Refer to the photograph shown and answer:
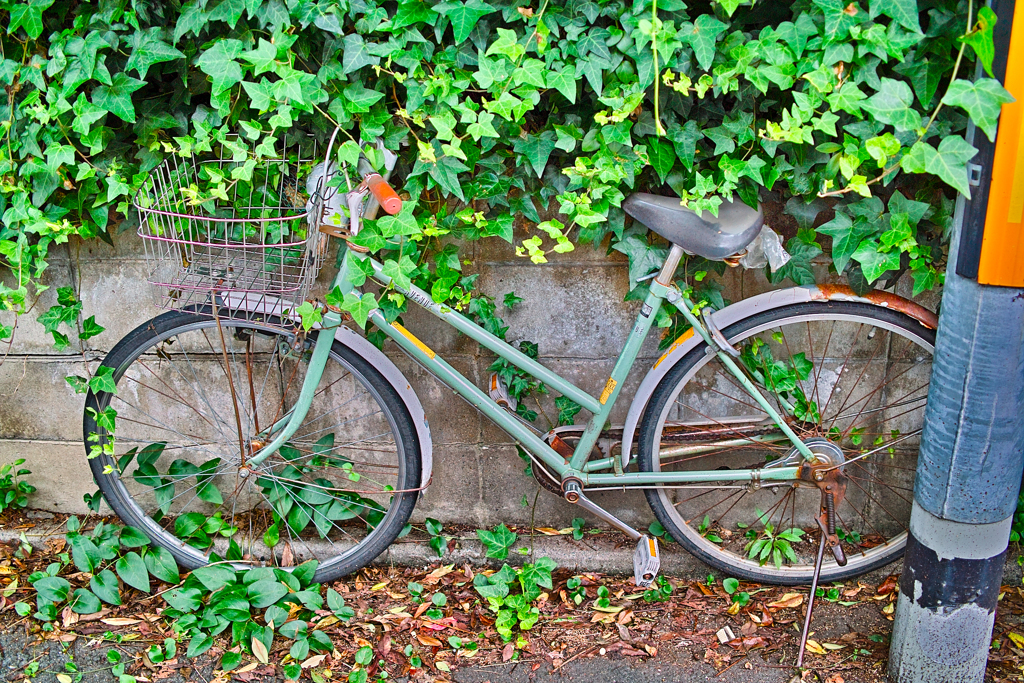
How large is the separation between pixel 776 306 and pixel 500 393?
1.06 m

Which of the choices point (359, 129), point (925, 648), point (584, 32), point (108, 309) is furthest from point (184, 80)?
point (925, 648)

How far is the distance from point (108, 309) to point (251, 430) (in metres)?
0.77

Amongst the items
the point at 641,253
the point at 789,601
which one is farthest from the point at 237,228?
the point at 789,601

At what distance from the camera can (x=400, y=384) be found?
2.83m

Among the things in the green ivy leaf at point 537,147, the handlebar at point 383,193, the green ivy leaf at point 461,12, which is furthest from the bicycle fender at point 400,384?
the green ivy leaf at point 461,12

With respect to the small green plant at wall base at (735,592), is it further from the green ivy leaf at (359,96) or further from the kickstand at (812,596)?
the green ivy leaf at (359,96)

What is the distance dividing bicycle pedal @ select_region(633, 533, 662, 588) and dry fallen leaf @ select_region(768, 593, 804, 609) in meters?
0.50

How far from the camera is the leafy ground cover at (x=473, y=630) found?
268cm

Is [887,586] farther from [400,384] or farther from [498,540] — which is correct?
Answer: [400,384]

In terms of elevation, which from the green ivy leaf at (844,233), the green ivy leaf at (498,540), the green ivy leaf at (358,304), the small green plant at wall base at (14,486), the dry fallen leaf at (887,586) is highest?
the green ivy leaf at (844,233)

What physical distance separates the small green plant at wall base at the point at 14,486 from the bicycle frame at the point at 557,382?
4.39 feet

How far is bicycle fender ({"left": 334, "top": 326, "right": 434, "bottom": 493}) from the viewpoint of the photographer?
276cm

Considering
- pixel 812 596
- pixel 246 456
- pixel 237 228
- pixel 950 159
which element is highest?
pixel 950 159

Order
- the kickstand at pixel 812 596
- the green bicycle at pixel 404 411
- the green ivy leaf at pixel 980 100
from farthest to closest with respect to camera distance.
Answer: the kickstand at pixel 812 596, the green bicycle at pixel 404 411, the green ivy leaf at pixel 980 100
